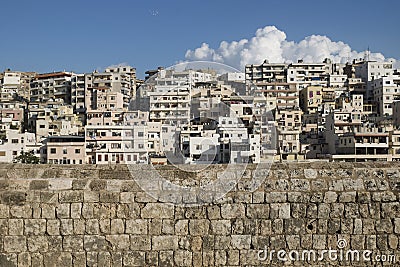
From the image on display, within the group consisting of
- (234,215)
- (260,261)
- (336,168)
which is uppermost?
(336,168)

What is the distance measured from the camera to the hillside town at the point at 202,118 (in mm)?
32062

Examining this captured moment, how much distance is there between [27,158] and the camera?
52.0 metres

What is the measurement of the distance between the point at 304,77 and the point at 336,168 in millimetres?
98177

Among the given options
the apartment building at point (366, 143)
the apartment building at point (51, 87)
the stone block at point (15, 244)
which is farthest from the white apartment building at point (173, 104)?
the apartment building at point (51, 87)

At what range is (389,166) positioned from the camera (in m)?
6.08

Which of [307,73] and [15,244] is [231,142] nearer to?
[15,244]

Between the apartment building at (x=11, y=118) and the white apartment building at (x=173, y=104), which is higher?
the apartment building at (x=11, y=118)

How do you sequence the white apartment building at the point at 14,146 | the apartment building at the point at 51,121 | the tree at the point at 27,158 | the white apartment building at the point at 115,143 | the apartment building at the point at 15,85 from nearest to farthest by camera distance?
1. the tree at the point at 27,158
2. the white apartment building at the point at 115,143
3. the white apartment building at the point at 14,146
4. the apartment building at the point at 51,121
5. the apartment building at the point at 15,85

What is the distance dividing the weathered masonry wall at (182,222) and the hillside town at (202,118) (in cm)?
687

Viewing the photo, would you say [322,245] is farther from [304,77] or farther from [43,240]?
[304,77]

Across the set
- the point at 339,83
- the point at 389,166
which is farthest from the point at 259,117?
the point at 339,83

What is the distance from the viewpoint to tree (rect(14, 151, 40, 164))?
2034 inches

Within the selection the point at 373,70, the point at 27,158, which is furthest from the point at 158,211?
the point at 373,70

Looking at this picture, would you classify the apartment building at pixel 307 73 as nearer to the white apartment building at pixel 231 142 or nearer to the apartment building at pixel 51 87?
the apartment building at pixel 51 87
